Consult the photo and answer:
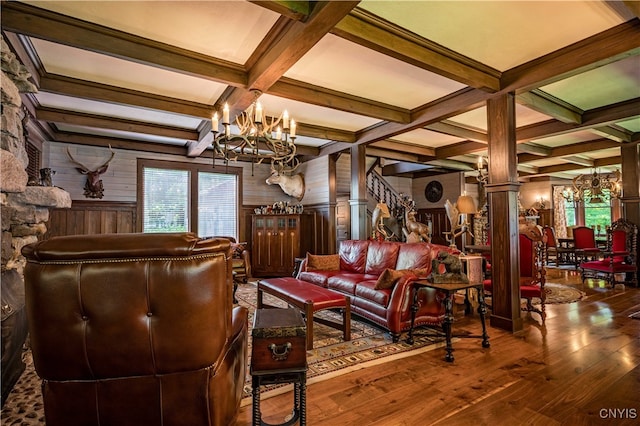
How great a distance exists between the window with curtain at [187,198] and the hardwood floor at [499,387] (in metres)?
5.23

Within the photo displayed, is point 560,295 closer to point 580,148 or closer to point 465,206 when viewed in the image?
point 465,206

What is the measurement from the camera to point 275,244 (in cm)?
728

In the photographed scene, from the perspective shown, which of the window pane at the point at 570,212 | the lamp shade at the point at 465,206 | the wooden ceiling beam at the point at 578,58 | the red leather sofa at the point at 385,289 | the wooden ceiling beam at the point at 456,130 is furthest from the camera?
the window pane at the point at 570,212

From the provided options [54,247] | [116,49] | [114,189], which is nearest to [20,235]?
[116,49]

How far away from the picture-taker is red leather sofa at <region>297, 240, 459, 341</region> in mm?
3266

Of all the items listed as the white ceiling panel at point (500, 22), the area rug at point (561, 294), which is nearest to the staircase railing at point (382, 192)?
the area rug at point (561, 294)

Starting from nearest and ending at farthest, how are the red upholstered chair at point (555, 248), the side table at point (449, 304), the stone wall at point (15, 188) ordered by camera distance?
the stone wall at point (15, 188) → the side table at point (449, 304) → the red upholstered chair at point (555, 248)

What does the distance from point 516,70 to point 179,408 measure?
410 centimetres

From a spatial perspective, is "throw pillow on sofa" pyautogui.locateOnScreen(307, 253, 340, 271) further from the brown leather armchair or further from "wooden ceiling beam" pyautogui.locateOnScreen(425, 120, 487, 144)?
the brown leather armchair

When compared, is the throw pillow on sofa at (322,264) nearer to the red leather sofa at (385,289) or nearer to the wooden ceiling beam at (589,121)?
the red leather sofa at (385,289)

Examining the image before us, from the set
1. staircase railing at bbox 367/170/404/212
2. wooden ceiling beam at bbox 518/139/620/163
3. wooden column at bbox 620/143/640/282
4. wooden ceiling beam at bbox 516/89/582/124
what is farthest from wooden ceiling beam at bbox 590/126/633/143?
staircase railing at bbox 367/170/404/212

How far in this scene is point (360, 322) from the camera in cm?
390

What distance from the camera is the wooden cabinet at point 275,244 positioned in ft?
23.8

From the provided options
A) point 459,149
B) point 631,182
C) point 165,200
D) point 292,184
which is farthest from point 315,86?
point 631,182
